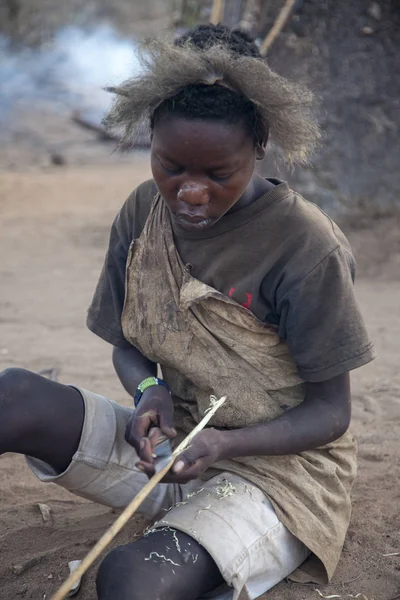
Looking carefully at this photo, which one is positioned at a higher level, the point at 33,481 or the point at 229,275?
the point at 229,275

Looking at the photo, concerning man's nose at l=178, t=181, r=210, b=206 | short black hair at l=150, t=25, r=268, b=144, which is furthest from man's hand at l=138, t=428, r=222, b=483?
short black hair at l=150, t=25, r=268, b=144

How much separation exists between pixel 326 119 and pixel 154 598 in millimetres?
4583

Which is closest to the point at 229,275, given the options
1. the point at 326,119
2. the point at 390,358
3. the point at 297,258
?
the point at 297,258

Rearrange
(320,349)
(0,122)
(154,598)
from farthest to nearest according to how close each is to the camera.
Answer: (0,122) → (320,349) → (154,598)

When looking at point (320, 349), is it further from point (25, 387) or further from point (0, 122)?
point (0, 122)

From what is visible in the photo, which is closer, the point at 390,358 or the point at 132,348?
the point at 132,348

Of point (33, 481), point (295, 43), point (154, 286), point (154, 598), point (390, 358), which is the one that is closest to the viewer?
point (154, 598)

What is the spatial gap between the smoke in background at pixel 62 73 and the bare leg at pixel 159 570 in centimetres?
1153

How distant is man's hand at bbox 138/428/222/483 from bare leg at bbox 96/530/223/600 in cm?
16

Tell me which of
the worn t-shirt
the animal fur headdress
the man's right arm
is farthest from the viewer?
the man's right arm

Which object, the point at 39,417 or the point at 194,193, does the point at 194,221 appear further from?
the point at 39,417

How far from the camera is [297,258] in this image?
2145 mm

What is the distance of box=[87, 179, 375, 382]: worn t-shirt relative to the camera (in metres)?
2.14

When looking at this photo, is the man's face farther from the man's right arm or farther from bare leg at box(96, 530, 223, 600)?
bare leg at box(96, 530, 223, 600)
